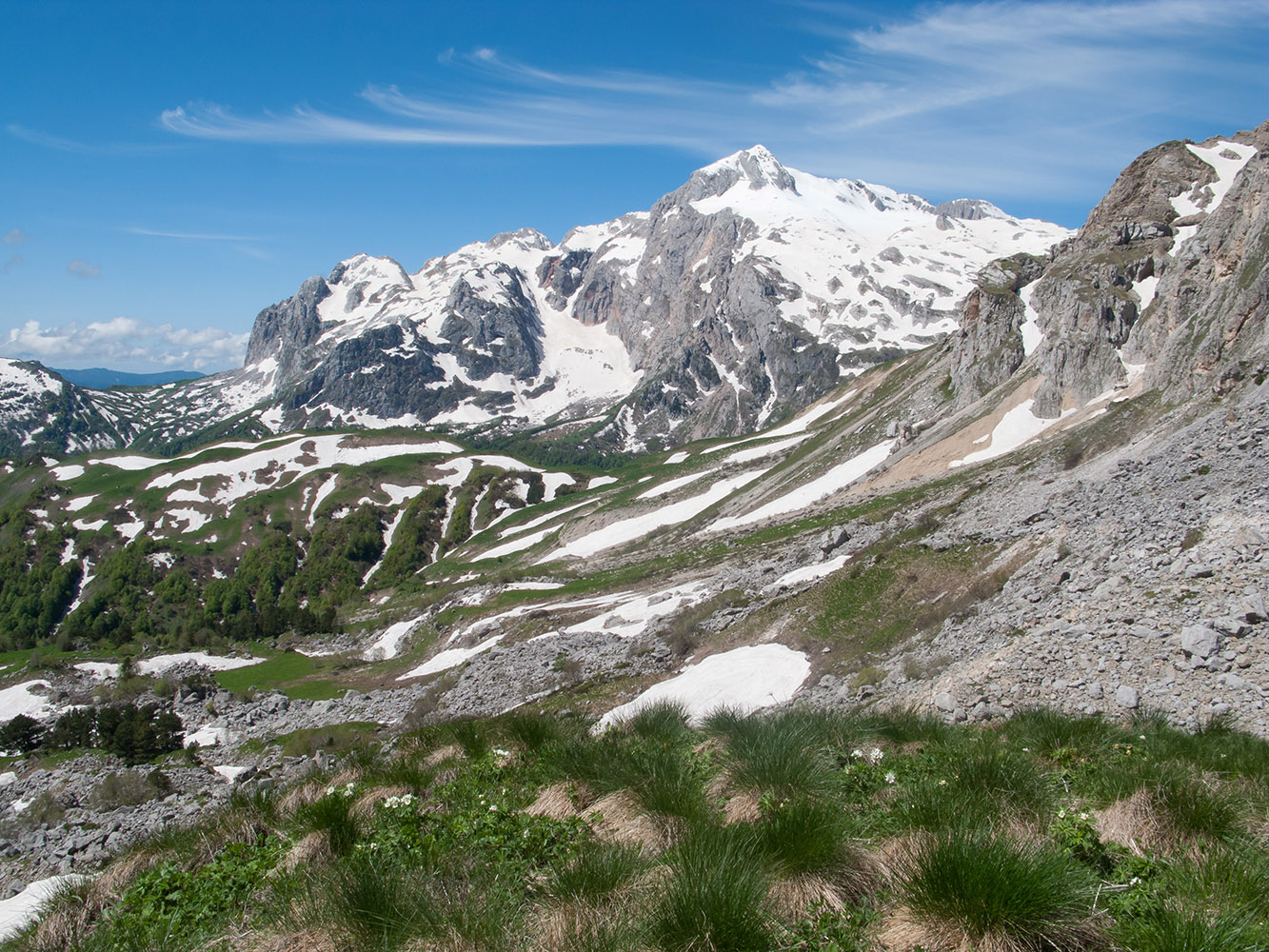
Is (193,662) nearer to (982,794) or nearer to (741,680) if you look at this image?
(741,680)

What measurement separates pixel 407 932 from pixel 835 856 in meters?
3.07

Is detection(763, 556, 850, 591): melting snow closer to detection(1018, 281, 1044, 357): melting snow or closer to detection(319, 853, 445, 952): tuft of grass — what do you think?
detection(319, 853, 445, 952): tuft of grass

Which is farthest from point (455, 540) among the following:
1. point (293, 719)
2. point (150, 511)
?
point (293, 719)

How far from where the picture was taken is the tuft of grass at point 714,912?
4188mm

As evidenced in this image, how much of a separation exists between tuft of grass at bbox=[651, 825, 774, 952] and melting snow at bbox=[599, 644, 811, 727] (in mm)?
18204

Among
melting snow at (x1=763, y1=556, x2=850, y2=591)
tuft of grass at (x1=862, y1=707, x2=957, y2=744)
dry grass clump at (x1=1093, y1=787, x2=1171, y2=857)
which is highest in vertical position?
dry grass clump at (x1=1093, y1=787, x2=1171, y2=857)

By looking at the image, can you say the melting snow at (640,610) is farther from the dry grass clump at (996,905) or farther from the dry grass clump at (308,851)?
the dry grass clump at (996,905)

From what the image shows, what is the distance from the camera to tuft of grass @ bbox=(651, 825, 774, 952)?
13.7 ft

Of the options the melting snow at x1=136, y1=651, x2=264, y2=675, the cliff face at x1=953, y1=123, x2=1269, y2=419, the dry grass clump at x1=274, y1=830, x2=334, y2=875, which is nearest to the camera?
the dry grass clump at x1=274, y1=830, x2=334, y2=875

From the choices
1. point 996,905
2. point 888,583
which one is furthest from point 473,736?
point 888,583

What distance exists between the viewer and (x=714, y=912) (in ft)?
13.8

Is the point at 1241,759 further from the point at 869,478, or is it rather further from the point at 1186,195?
the point at 1186,195

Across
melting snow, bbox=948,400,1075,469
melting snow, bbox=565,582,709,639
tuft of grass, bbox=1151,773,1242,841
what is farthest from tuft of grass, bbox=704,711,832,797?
melting snow, bbox=948,400,1075,469

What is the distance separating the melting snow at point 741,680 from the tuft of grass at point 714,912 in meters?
18.2
